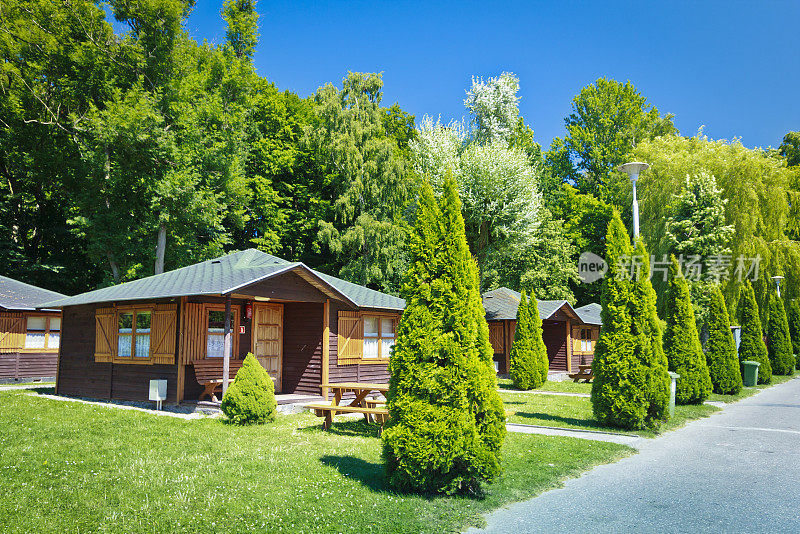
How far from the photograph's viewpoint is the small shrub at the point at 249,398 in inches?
442

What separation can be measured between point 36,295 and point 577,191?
35.6 meters

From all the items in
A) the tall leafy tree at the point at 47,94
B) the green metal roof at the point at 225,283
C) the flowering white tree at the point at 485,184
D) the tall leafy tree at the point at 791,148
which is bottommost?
the green metal roof at the point at 225,283

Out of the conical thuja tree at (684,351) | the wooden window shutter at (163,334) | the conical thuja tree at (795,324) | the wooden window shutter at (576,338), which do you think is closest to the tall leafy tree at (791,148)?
the conical thuja tree at (795,324)

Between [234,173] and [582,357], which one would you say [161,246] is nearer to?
[234,173]

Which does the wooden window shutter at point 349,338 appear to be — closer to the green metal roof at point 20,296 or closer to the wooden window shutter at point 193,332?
the wooden window shutter at point 193,332

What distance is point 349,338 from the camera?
16250 mm

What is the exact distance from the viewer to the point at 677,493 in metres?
6.71

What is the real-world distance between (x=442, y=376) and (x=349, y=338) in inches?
395

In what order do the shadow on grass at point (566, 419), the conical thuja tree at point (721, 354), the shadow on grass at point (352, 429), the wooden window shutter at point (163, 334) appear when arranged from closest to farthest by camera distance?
1. the shadow on grass at point (352, 429)
2. the shadow on grass at point (566, 419)
3. the wooden window shutter at point (163, 334)
4. the conical thuja tree at point (721, 354)

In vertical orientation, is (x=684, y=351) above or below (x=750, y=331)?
below

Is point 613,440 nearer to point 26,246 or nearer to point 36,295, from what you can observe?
point 36,295

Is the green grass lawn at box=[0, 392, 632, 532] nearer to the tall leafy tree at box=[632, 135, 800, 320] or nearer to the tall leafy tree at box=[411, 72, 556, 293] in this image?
the tall leafy tree at box=[411, 72, 556, 293]

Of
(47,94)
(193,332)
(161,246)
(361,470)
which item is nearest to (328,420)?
(361,470)

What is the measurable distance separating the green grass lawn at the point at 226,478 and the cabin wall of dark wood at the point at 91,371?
126 inches
